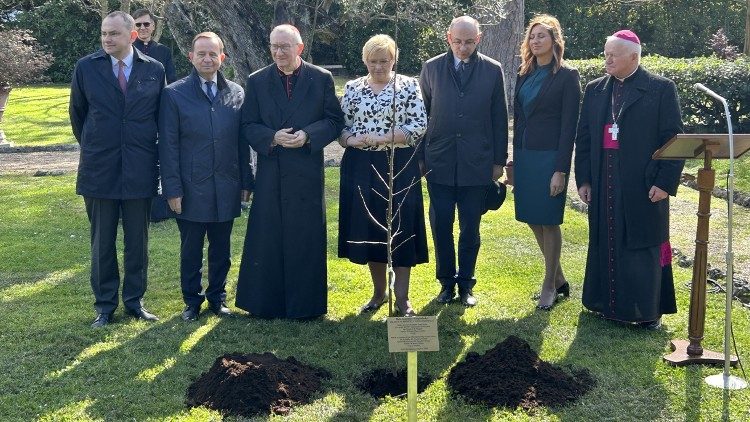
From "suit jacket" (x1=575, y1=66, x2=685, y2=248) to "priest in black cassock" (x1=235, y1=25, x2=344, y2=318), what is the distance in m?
1.99

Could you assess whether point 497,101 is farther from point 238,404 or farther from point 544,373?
point 238,404

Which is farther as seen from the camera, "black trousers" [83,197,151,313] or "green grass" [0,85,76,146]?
"green grass" [0,85,76,146]

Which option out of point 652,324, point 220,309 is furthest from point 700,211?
point 220,309

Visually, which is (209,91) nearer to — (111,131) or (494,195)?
(111,131)

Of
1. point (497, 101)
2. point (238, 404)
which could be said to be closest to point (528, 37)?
point (497, 101)

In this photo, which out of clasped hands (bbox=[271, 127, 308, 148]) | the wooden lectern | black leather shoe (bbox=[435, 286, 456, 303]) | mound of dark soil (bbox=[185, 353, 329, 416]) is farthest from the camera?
black leather shoe (bbox=[435, 286, 456, 303])

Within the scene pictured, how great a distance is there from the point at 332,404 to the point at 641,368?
1933 millimetres

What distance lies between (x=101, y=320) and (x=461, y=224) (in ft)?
8.96

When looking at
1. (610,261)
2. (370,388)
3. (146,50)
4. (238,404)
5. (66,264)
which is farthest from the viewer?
(146,50)

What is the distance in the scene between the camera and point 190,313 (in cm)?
671

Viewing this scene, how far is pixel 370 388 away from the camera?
5.39m

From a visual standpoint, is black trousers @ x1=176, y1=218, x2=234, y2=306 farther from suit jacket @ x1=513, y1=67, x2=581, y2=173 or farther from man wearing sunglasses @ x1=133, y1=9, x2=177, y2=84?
man wearing sunglasses @ x1=133, y1=9, x2=177, y2=84

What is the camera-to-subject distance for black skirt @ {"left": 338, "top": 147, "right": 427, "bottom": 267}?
258 inches

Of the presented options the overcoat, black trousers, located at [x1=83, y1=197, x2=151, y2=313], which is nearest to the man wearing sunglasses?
black trousers, located at [x1=83, y1=197, x2=151, y2=313]
